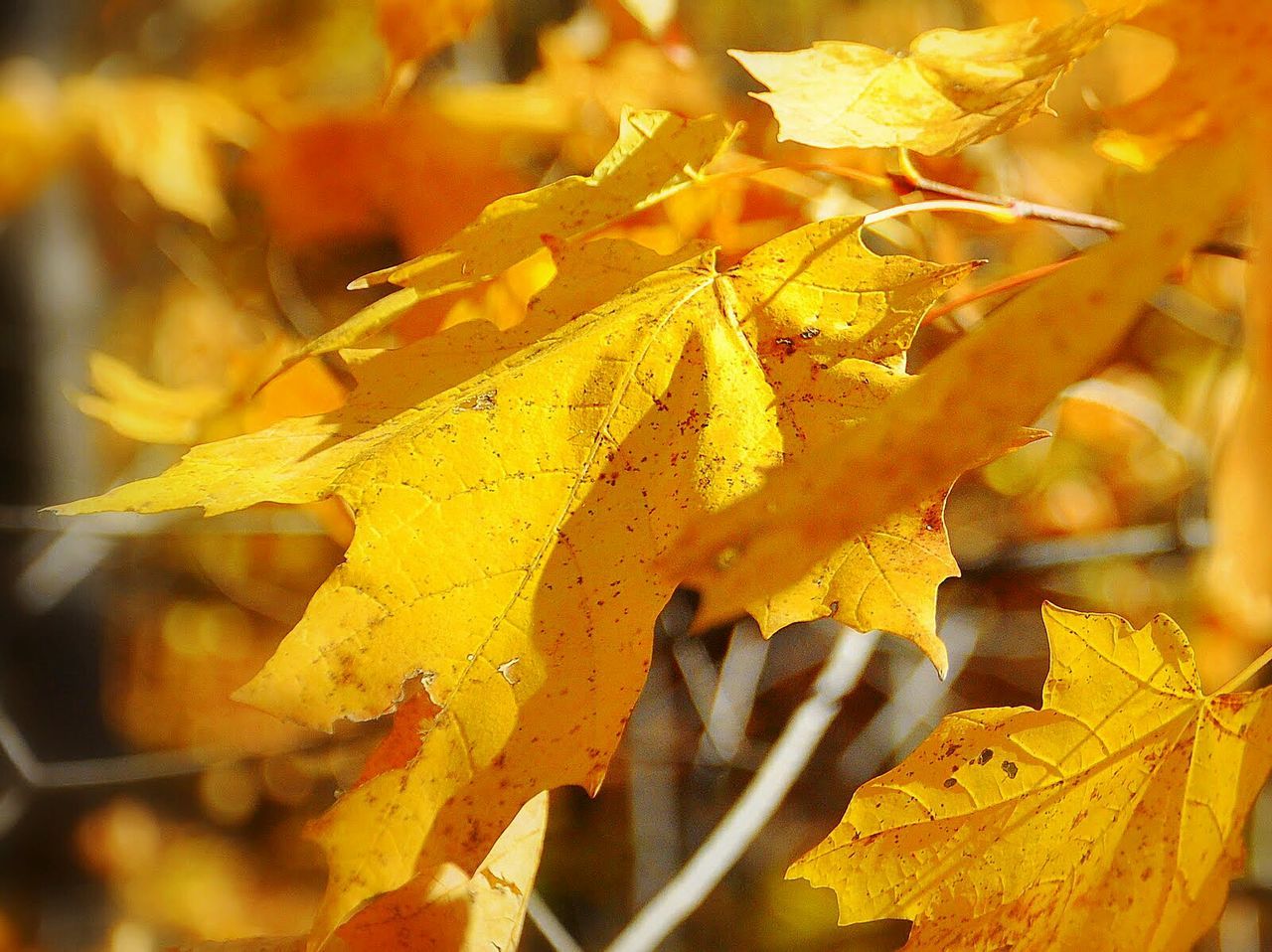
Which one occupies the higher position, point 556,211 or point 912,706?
point 556,211

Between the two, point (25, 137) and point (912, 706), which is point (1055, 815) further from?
point (25, 137)

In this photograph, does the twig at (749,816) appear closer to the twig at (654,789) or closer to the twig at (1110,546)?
the twig at (1110,546)

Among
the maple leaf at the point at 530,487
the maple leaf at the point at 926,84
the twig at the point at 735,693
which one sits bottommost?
the twig at the point at 735,693

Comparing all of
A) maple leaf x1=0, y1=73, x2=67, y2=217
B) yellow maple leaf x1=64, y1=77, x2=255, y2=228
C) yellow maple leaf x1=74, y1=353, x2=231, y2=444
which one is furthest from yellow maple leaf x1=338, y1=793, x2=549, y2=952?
maple leaf x1=0, y1=73, x2=67, y2=217

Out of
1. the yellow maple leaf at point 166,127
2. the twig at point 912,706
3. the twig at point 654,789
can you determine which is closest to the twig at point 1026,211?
the twig at point 912,706

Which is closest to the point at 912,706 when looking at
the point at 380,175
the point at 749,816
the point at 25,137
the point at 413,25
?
the point at 749,816
